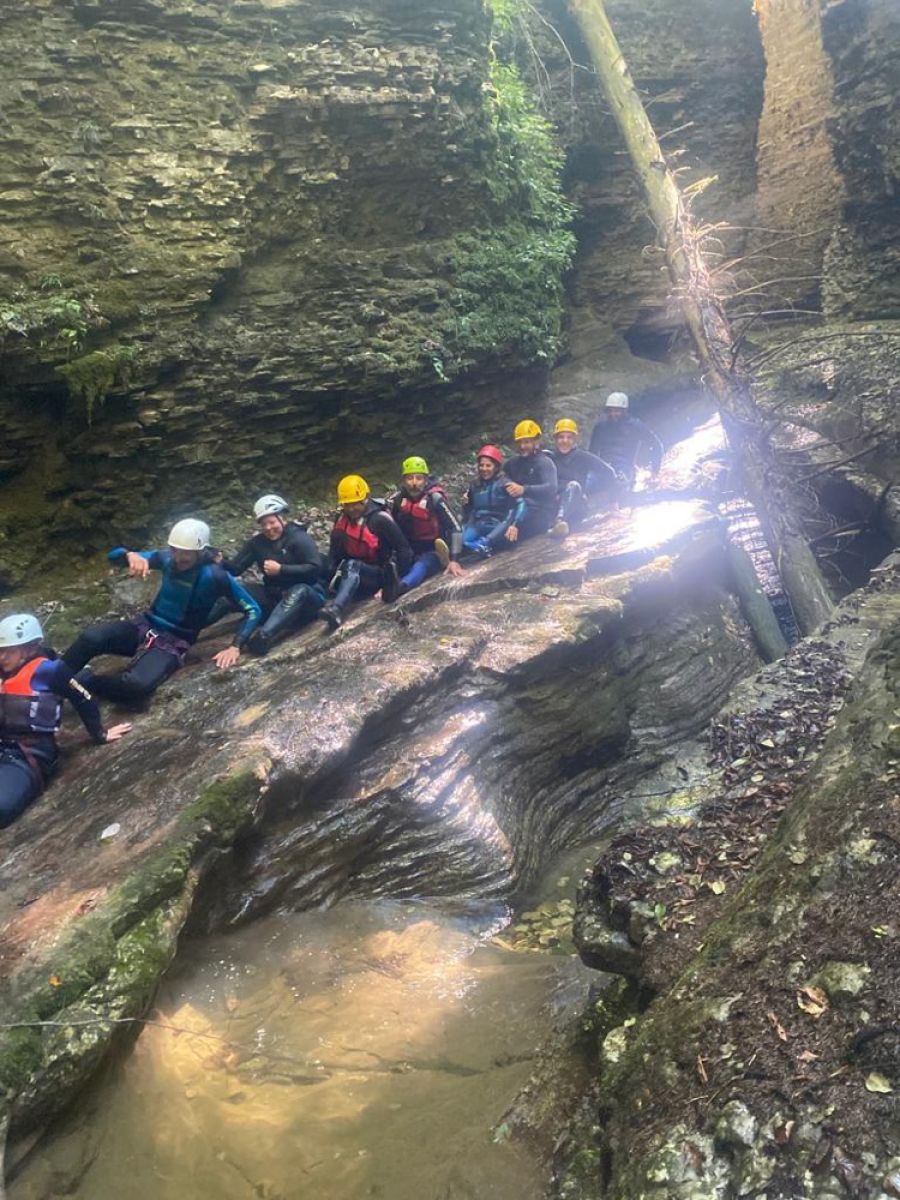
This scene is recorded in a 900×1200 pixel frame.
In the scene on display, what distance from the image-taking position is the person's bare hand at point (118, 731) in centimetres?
702

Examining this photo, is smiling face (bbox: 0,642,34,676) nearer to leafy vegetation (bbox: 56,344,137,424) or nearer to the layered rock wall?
the layered rock wall

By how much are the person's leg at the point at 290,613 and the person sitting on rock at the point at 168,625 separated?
0.59 ft

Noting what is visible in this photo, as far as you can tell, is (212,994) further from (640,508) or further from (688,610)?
(640,508)

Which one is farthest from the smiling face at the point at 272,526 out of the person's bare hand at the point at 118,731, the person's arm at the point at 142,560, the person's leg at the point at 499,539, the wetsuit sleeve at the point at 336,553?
the person's leg at the point at 499,539

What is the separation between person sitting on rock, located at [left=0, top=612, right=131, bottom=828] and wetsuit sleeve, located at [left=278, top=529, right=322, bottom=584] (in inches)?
104

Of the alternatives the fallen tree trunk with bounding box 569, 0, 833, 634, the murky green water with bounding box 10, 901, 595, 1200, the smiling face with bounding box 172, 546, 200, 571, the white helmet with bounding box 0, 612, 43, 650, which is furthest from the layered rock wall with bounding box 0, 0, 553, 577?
the murky green water with bounding box 10, 901, 595, 1200

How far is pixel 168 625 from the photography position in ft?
27.1

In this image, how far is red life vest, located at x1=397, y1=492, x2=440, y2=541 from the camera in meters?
10.0

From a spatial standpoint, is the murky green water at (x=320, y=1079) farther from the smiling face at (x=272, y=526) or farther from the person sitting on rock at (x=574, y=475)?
the person sitting on rock at (x=574, y=475)

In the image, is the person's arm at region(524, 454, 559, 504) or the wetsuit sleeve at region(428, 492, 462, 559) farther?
the person's arm at region(524, 454, 559, 504)

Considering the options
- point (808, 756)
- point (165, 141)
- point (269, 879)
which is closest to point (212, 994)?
point (269, 879)

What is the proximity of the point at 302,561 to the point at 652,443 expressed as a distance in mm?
6392

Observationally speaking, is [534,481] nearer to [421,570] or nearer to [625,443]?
[625,443]

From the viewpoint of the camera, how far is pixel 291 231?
12125 millimetres
